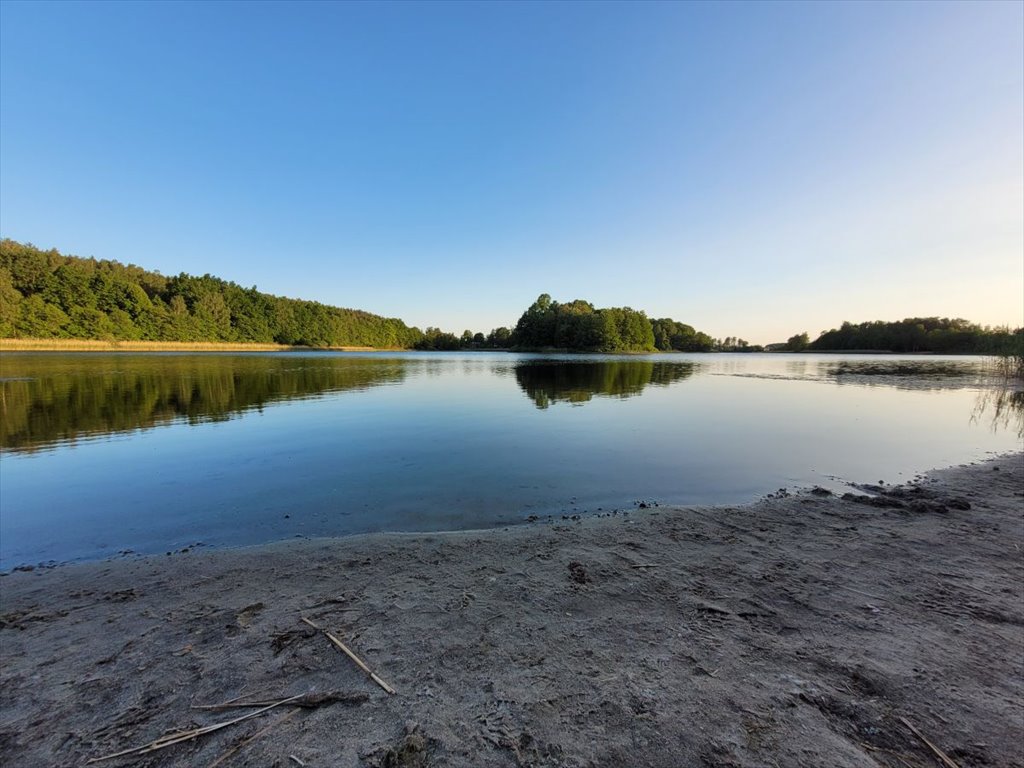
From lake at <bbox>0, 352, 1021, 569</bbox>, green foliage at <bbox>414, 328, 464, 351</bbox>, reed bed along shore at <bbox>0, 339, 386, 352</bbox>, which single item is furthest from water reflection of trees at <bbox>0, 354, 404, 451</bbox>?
green foliage at <bbox>414, 328, 464, 351</bbox>

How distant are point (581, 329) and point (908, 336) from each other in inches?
3651

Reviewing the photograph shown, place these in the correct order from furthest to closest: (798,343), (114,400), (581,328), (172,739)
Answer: (798,343) → (581,328) → (114,400) → (172,739)

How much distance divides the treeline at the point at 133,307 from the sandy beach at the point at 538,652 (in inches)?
3726

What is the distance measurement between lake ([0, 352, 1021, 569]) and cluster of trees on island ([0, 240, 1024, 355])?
90.7ft

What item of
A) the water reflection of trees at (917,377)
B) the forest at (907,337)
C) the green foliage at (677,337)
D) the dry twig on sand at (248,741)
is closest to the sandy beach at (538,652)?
the dry twig on sand at (248,741)

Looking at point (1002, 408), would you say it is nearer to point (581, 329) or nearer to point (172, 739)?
point (172, 739)

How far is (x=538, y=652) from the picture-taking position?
3.42 meters

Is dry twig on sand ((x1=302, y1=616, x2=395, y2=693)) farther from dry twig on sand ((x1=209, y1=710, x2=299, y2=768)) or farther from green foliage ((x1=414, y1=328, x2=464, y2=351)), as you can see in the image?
green foliage ((x1=414, y1=328, x2=464, y2=351))

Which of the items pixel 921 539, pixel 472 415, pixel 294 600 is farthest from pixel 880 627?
pixel 472 415

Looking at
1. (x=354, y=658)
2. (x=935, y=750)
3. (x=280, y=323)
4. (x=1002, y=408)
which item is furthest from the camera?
(x=280, y=323)

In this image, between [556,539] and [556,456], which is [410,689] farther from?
[556,456]

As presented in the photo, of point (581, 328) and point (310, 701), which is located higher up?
point (581, 328)

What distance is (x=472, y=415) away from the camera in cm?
1738

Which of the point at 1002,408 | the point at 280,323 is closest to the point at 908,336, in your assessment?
the point at 1002,408
